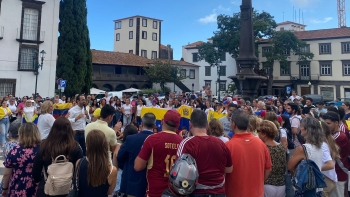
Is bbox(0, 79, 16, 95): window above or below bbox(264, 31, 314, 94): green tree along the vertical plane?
below

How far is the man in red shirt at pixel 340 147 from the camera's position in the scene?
4.34m

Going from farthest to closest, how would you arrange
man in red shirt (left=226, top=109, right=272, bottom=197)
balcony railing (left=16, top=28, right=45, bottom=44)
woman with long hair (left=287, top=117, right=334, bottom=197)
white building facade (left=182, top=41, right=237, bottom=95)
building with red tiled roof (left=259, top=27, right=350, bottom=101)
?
white building facade (left=182, top=41, right=237, bottom=95) < building with red tiled roof (left=259, top=27, right=350, bottom=101) < balcony railing (left=16, top=28, right=45, bottom=44) < woman with long hair (left=287, top=117, right=334, bottom=197) < man in red shirt (left=226, top=109, right=272, bottom=197)

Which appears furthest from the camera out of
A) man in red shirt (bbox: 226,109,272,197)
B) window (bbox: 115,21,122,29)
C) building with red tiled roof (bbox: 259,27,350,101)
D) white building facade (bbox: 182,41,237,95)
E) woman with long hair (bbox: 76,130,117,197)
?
window (bbox: 115,21,122,29)

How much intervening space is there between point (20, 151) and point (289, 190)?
3405mm

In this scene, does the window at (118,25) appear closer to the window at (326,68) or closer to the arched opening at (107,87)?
the arched opening at (107,87)

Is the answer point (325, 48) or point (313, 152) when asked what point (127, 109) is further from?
point (325, 48)

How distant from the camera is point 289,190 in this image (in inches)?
141

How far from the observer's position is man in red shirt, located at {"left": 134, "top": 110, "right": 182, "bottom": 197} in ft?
10.7

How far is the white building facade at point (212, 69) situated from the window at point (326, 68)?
14909 millimetres

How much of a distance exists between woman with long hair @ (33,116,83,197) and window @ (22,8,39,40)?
2657cm

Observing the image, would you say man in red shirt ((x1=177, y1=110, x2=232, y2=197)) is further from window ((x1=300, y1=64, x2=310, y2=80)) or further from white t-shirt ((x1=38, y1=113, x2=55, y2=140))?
window ((x1=300, y1=64, x2=310, y2=80))

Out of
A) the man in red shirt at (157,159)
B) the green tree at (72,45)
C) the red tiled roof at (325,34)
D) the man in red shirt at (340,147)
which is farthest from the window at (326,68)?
the man in red shirt at (157,159)

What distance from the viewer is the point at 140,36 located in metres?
60.5

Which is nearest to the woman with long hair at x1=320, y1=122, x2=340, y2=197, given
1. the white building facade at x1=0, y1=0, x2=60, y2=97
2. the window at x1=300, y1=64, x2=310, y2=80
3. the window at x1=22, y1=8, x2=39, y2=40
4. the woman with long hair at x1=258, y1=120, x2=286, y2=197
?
the woman with long hair at x1=258, y1=120, x2=286, y2=197
